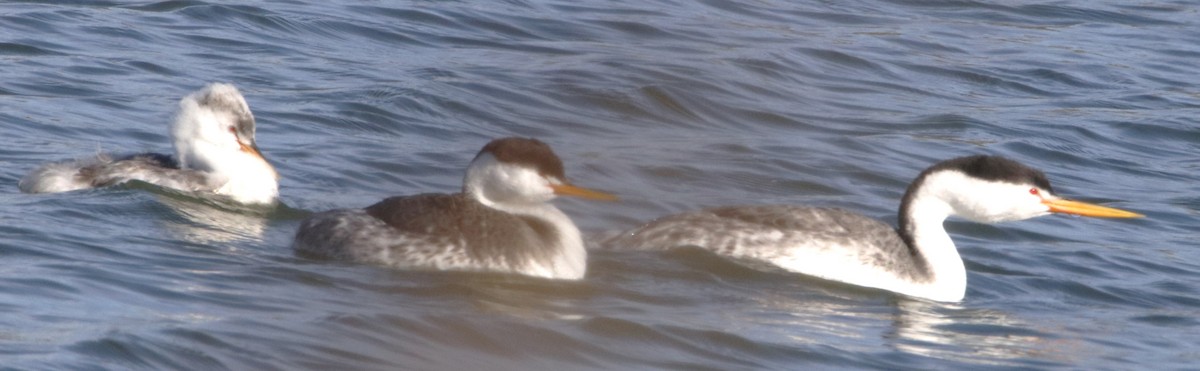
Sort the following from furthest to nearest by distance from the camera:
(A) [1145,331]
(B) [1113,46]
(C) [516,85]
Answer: (B) [1113,46]
(C) [516,85]
(A) [1145,331]

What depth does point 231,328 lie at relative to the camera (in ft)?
25.2

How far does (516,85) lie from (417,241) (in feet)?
21.3

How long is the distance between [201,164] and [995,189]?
465cm

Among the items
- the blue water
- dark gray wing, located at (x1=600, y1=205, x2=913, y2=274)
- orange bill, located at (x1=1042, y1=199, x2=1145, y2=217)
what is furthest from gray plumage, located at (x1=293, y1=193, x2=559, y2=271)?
orange bill, located at (x1=1042, y1=199, x2=1145, y2=217)

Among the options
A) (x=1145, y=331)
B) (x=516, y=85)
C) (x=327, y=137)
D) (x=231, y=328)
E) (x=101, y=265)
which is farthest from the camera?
(x=516, y=85)

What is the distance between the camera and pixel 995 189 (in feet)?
34.5

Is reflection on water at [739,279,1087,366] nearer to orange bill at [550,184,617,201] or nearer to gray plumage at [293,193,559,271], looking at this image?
orange bill at [550,184,617,201]

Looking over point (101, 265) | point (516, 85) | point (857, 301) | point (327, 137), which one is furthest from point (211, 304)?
point (516, 85)

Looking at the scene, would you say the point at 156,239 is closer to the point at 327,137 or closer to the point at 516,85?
the point at 327,137

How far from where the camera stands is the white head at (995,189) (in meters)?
10.5

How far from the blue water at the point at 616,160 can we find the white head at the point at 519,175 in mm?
503

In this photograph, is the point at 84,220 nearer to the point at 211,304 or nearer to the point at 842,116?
the point at 211,304

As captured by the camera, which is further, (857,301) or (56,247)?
(857,301)

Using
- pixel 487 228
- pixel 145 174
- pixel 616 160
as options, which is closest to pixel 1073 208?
pixel 487 228
